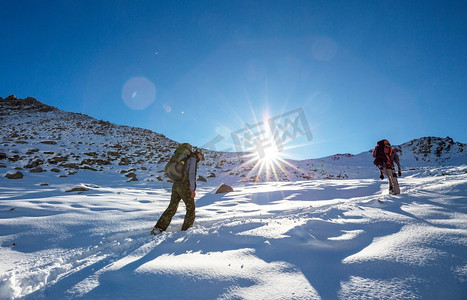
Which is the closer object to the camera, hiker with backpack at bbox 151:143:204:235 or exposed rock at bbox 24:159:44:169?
hiker with backpack at bbox 151:143:204:235

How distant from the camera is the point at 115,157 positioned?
1773 cm

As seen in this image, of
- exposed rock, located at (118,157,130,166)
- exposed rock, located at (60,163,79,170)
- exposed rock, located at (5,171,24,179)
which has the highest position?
exposed rock, located at (118,157,130,166)

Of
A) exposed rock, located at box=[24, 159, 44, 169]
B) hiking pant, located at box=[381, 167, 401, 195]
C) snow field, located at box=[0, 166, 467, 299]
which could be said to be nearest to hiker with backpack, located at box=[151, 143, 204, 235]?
snow field, located at box=[0, 166, 467, 299]

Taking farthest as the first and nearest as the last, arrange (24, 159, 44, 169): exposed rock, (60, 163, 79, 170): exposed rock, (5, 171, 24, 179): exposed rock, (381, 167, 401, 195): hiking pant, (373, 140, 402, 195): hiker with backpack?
(60, 163, 79, 170): exposed rock, (24, 159, 44, 169): exposed rock, (5, 171, 24, 179): exposed rock, (373, 140, 402, 195): hiker with backpack, (381, 167, 401, 195): hiking pant

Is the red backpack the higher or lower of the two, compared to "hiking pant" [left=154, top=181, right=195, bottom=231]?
higher

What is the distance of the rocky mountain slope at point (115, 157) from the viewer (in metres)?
12.8

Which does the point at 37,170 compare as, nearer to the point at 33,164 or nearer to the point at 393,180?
the point at 33,164

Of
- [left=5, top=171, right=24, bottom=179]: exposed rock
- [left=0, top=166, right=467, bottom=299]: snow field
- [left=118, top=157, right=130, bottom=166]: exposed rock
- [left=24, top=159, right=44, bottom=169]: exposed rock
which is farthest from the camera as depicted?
[left=118, top=157, right=130, bottom=166]: exposed rock

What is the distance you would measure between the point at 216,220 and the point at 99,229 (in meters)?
2.35

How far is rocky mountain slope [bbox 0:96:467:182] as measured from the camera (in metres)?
12.8

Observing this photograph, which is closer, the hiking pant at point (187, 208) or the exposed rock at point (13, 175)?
the hiking pant at point (187, 208)

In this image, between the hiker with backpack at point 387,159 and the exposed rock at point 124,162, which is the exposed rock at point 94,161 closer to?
the exposed rock at point 124,162

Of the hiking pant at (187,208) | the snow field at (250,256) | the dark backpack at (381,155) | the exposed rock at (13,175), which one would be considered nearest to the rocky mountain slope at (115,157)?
the exposed rock at (13,175)

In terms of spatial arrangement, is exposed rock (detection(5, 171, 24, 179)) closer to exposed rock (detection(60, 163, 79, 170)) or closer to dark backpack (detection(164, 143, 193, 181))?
exposed rock (detection(60, 163, 79, 170))
